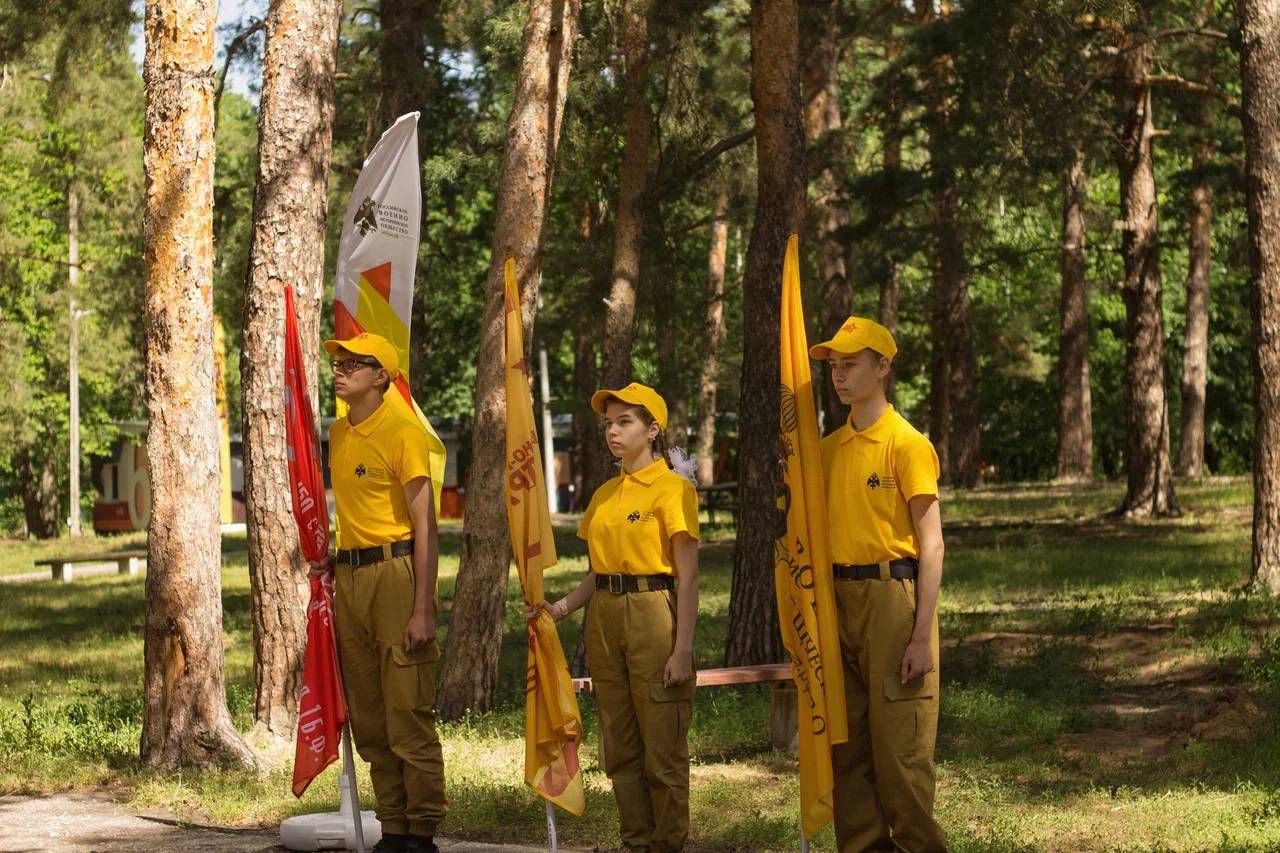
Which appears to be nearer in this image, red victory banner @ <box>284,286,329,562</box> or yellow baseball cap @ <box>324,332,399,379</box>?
yellow baseball cap @ <box>324,332,399,379</box>

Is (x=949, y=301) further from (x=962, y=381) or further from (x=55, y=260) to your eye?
(x=55, y=260)

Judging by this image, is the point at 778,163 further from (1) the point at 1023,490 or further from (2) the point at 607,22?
(1) the point at 1023,490

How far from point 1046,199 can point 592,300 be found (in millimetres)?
6101

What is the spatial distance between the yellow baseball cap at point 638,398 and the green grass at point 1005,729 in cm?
233

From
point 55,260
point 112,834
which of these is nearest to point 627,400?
point 112,834

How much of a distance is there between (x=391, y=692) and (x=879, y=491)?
2.27 m

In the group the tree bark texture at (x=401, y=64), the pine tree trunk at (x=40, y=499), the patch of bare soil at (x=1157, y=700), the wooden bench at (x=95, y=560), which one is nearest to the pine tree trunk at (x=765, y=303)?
the patch of bare soil at (x=1157, y=700)

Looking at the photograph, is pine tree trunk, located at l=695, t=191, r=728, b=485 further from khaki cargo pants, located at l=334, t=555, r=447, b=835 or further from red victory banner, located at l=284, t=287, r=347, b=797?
khaki cargo pants, located at l=334, t=555, r=447, b=835

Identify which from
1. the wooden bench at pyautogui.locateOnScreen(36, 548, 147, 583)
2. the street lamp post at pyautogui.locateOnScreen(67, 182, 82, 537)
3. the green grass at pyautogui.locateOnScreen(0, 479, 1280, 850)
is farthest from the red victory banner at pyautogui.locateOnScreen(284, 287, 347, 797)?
the street lamp post at pyautogui.locateOnScreen(67, 182, 82, 537)

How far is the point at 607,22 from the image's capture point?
725 inches

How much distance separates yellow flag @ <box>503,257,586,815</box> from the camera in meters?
6.89

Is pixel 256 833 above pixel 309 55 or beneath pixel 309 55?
beneath

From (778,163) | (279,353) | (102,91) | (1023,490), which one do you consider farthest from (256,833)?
(102,91)

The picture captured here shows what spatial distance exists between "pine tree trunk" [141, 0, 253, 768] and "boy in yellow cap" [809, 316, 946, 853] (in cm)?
481
